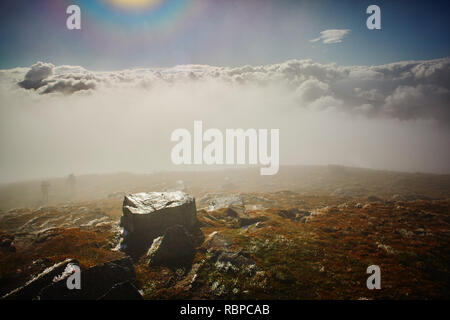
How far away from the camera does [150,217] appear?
30.3 m

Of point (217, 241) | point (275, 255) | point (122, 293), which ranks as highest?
point (122, 293)

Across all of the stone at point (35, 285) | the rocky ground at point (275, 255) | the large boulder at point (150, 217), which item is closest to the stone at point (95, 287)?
the rocky ground at point (275, 255)

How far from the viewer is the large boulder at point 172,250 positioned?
2478 cm

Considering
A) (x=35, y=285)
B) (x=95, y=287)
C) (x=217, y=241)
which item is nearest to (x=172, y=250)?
(x=217, y=241)

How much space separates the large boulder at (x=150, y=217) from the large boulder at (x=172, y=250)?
9.39ft

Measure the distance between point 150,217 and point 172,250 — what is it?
23.6 feet

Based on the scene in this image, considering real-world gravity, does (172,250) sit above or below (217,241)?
above

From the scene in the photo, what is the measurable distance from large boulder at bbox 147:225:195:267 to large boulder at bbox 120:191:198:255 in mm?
2861

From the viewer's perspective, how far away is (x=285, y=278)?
20766 millimetres

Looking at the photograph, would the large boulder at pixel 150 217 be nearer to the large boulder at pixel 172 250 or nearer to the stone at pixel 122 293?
the large boulder at pixel 172 250

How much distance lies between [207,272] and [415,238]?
99.0 feet

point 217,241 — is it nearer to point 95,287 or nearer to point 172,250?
point 172,250
